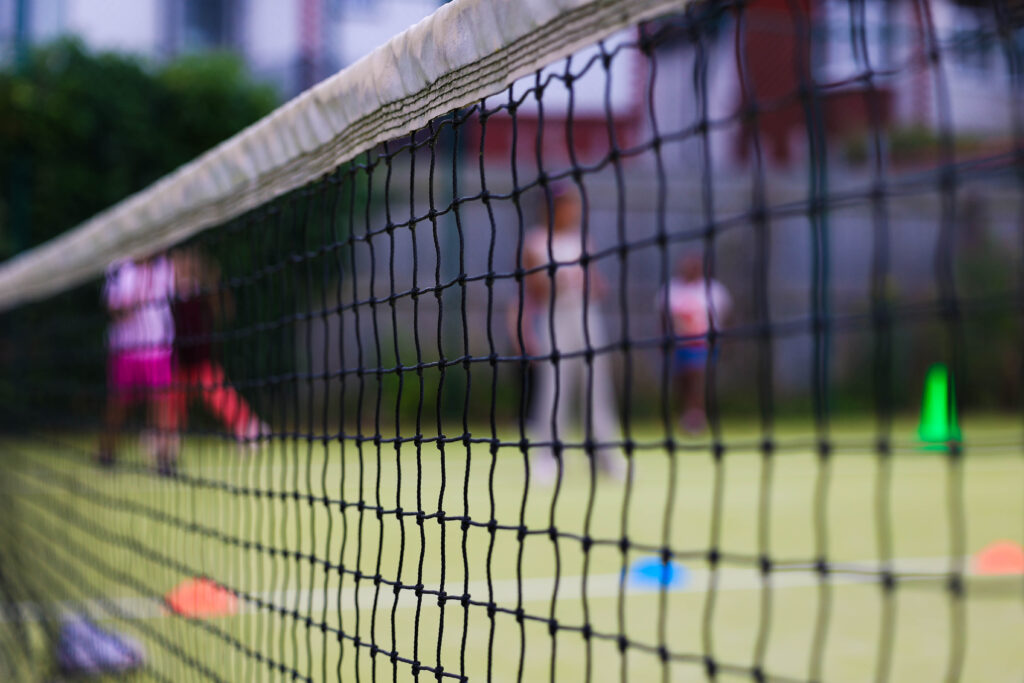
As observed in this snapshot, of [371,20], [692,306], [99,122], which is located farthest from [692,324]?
[371,20]

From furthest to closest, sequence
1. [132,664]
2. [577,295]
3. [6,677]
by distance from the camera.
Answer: [577,295] < [6,677] < [132,664]

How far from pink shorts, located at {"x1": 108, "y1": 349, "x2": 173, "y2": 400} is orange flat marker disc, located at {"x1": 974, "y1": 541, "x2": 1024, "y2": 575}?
2.35 m

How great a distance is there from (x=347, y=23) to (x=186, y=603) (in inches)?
373

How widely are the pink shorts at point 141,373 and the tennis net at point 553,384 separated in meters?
0.05

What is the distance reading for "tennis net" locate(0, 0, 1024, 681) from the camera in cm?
122

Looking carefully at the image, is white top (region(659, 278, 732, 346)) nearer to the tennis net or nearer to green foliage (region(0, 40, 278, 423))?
the tennis net

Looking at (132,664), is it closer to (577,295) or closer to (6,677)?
(6,677)

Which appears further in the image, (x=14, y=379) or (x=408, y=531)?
(x=14, y=379)

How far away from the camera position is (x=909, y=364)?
10109 mm

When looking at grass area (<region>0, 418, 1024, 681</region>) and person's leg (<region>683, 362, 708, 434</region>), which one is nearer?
grass area (<region>0, 418, 1024, 681</region>)

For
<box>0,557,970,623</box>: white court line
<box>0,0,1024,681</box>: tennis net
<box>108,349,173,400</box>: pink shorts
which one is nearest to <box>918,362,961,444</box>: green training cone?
<box>0,0,1024,681</box>: tennis net

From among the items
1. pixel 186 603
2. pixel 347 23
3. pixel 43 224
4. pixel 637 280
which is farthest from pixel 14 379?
pixel 347 23

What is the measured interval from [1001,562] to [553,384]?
8.06 feet

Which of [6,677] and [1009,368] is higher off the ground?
[1009,368]
